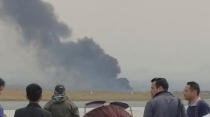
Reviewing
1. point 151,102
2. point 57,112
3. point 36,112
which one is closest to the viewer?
point 36,112

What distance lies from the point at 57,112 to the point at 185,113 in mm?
3074

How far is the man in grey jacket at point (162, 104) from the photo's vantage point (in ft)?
25.0

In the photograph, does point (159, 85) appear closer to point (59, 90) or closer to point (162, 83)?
point (162, 83)

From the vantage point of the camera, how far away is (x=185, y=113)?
7801 mm

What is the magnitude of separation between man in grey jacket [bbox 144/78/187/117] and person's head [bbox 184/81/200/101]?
454mm

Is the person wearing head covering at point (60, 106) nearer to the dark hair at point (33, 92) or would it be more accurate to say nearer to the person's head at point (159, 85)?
the person's head at point (159, 85)

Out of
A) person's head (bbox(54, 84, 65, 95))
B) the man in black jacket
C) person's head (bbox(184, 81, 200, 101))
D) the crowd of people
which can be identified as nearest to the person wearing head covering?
person's head (bbox(54, 84, 65, 95))

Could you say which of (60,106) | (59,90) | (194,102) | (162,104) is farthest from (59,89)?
(194,102)

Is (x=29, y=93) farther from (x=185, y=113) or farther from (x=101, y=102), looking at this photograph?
(x=185, y=113)

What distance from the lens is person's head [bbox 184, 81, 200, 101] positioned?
8172 mm

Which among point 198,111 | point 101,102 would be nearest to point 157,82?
point 198,111

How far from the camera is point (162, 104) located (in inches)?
300

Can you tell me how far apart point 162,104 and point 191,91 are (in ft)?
2.64

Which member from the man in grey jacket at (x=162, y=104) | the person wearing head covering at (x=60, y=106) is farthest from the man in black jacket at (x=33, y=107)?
the person wearing head covering at (x=60, y=106)
